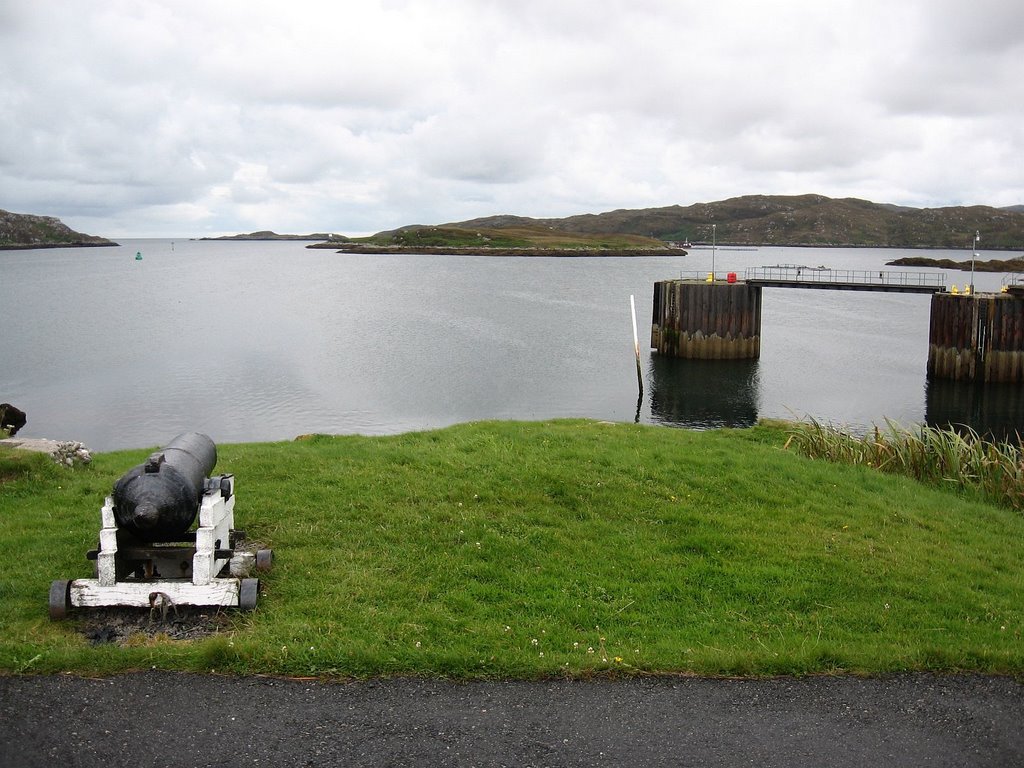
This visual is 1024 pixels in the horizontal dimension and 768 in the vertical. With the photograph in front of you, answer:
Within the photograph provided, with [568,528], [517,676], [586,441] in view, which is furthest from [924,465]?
[517,676]


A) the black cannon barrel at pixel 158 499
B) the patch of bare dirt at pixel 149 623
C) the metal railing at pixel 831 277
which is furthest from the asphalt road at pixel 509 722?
the metal railing at pixel 831 277

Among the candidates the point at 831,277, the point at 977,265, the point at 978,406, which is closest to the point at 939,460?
the point at 978,406

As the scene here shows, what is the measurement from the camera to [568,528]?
11.4 metres

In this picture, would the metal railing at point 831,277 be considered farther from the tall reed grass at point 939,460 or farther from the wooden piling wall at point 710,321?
the tall reed grass at point 939,460

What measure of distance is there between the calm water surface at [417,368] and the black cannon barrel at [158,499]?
2250 centimetres

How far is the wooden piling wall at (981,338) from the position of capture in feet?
140

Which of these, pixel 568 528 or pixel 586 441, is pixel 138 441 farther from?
pixel 568 528

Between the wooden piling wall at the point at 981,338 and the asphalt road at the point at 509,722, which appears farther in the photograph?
the wooden piling wall at the point at 981,338

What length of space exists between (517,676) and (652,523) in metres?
4.34

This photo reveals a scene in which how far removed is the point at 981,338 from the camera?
4334 cm

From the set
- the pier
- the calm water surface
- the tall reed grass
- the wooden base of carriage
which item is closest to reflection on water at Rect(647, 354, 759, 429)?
the calm water surface

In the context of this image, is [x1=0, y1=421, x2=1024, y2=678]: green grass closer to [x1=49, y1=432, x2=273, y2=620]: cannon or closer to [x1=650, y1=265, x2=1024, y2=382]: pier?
[x1=49, y1=432, x2=273, y2=620]: cannon

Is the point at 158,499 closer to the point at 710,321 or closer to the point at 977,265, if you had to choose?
the point at 710,321

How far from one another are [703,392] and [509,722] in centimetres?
3658
